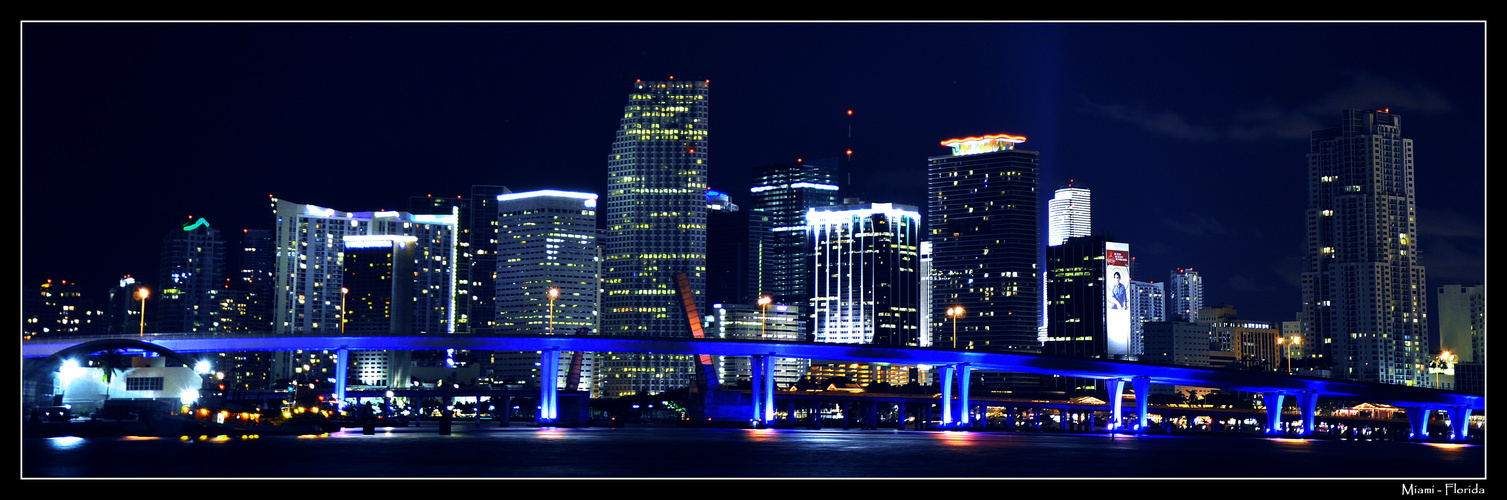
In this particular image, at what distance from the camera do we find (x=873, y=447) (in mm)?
103188

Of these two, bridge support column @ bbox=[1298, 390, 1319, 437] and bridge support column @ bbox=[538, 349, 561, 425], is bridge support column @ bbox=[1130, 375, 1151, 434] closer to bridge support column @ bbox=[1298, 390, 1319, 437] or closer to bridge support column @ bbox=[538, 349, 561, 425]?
bridge support column @ bbox=[1298, 390, 1319, 437]

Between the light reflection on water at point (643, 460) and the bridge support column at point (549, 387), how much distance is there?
64.4 metres

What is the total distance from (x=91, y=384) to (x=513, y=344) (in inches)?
2274

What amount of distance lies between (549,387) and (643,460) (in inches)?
3941

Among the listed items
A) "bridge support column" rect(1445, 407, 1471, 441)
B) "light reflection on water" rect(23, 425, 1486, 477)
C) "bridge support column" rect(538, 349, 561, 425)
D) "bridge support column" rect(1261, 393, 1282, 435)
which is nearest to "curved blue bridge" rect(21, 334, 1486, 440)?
"bridge support column" rect(538, 349, 561, 425)

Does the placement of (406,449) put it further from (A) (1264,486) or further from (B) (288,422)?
(A) (1264,486)

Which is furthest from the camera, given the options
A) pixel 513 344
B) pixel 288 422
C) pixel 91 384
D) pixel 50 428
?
pixel 513 344

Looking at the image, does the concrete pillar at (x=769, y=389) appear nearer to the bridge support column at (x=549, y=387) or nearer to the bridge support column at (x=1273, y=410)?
the bridge support column at (x=549, y=387)

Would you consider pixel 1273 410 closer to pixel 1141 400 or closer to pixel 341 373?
pixel 1141 400

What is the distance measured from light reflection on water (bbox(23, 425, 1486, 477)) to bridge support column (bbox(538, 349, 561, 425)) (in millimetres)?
64447

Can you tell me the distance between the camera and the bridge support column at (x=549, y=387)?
572 ft

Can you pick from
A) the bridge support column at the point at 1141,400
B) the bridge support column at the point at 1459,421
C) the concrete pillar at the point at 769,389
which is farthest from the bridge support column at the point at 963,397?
the bridge support column at the point at 1459,421
